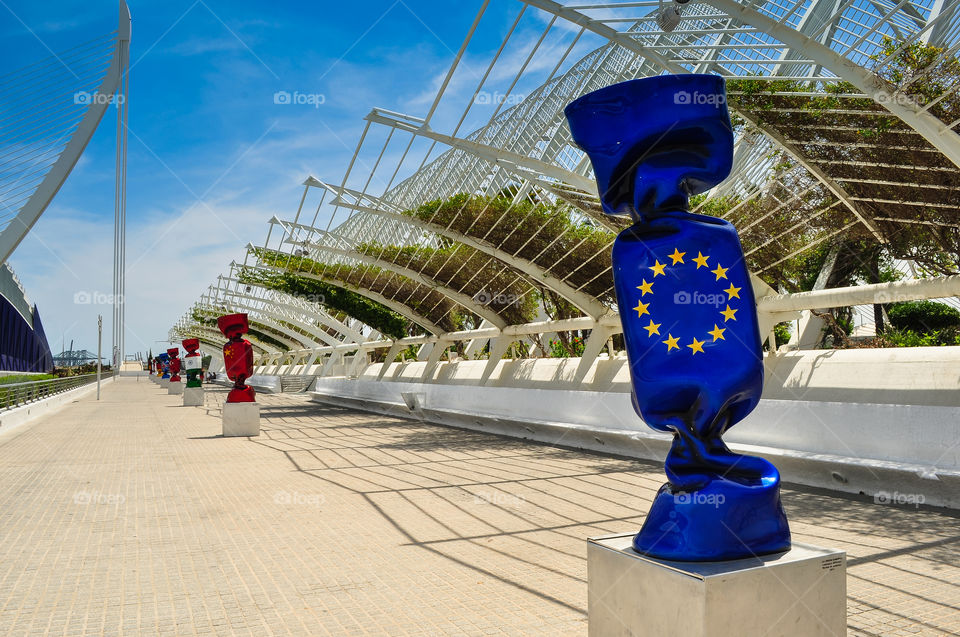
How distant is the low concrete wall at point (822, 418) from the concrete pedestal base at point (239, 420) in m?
4.97

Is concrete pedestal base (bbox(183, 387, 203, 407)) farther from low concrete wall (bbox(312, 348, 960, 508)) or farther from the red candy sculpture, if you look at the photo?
low concrete wall (bbox(312, 348, 960, 508))

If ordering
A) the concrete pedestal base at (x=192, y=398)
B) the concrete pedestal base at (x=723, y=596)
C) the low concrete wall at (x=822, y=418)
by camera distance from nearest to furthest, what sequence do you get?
the concrete pedestal base at (x=723, y=596), the low concrete wall at (x=822, y=418), the concrete pedestal base at (x=192, y=398)

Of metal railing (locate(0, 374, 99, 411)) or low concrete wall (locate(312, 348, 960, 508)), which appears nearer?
low concrete wall (locate(312, 348, 960, 508))

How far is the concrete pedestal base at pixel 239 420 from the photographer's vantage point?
17.1m

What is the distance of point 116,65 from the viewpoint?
20656 mm

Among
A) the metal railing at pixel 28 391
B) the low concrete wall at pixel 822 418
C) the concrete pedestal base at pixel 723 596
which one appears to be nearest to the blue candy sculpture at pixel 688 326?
the concrete pedestal base at pixel 723 596

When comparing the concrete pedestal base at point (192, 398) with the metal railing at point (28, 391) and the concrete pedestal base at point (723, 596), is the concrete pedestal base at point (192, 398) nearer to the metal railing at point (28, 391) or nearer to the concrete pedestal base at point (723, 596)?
the metal railing at point (28, 391)

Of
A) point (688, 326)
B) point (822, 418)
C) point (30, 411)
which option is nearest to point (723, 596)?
point (688, 326)

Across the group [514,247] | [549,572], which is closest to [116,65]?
[514,247]

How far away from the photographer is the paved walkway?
479 cm

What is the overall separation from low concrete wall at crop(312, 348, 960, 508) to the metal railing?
10983 millimetres

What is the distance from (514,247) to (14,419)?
13240 mm

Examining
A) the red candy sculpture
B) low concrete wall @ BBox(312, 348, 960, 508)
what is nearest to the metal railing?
the red candy sculpture

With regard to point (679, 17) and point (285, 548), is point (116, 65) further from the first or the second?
point (285, 548)
